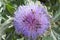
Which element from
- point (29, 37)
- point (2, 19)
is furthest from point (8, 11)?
point (29, 37)

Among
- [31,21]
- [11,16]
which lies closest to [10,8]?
[11,16]

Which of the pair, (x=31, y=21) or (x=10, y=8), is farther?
(x=10, y=8)

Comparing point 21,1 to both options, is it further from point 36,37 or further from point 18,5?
point 36,37

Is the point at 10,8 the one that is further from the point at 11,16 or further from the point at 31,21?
the point at 31,21

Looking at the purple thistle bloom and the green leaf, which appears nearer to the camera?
the purple thistle bloom
